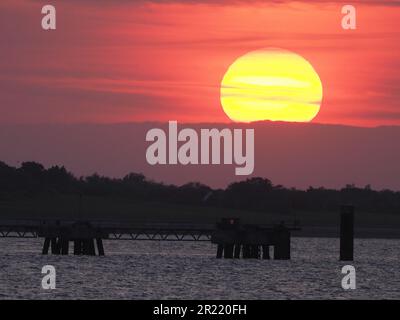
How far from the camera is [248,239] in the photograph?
519 ft

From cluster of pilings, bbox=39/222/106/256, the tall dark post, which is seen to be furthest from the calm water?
the tall dark post

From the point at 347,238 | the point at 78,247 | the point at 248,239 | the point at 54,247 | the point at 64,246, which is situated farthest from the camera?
the point at 347,238

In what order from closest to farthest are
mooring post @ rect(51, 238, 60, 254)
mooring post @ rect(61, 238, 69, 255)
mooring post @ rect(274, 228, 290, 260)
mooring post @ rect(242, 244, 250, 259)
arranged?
1. mooring post @ rect(242, 244, 250, 259)
2. mooring post @ rect(274, 228, 290, 260)
3. mooring post @ rect(61, 238, 69, 255)
4. mooring post @ rect(51, 238, 60, 254)

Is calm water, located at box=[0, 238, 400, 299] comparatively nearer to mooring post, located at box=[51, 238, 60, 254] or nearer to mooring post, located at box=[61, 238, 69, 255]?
mooring post, located at box=[61, 238, 69, 255]

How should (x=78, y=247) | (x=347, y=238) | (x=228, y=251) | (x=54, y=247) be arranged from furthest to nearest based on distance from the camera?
(x=347, y=238), (x=78, y=247), (x=54, y=247), (x=228, y=251)

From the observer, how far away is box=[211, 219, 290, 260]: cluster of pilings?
158m

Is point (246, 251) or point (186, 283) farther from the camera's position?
point (246, 251)

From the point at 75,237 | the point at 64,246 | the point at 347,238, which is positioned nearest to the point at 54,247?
the point at 64,246

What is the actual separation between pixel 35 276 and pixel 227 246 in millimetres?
63432

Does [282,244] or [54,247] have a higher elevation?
[282,244]

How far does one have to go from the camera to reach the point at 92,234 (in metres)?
161

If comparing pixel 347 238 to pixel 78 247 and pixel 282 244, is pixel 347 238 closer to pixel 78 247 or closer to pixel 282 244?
pixel 282 244
